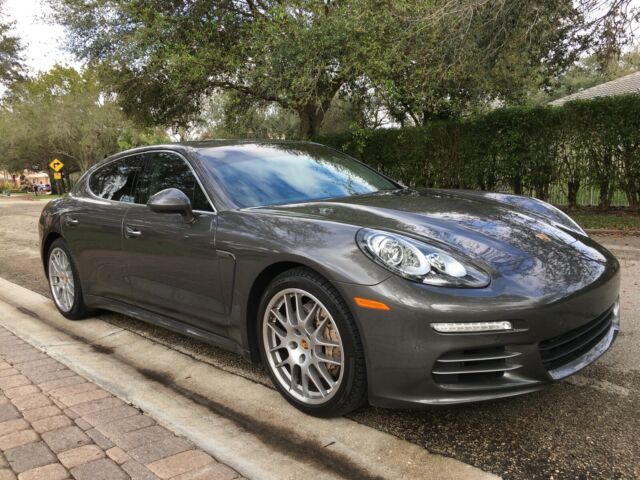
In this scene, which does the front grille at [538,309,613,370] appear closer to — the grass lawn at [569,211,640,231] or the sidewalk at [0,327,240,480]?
the sidewalk at [0,327,240,480]

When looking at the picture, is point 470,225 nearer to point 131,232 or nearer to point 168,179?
point 168,179

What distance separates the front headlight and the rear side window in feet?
7.53

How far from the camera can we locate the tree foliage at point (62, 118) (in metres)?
38.7

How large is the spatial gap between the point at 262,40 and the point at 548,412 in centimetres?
1058

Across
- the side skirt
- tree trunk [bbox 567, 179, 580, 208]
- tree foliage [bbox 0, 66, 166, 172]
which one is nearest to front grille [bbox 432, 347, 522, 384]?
the side skirt

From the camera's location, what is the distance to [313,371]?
2652mm

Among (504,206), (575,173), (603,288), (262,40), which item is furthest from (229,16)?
(603,288)

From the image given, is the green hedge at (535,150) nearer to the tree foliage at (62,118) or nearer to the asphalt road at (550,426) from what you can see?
the asphalt road at (550,426)

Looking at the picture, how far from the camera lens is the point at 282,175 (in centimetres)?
353

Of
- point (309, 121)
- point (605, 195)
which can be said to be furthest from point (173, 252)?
point (309, 121)

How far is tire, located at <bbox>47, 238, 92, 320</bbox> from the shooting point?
180 inches

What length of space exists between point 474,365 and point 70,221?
11.9 feet

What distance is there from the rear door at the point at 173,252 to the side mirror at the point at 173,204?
0.19ft

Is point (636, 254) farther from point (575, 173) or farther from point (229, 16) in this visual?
point (229, 16)
